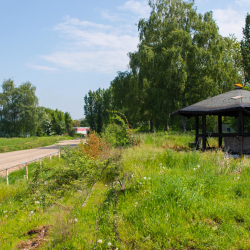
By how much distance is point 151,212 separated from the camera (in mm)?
3498

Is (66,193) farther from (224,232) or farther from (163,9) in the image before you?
(163,9)

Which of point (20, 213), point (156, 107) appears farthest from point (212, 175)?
point (156, 107)

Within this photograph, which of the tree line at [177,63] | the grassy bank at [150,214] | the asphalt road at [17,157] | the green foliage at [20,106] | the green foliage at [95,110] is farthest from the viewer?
the green foliage at [95,110]

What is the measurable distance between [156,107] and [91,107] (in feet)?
150

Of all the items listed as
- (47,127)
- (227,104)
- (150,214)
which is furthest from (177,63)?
(47,127)

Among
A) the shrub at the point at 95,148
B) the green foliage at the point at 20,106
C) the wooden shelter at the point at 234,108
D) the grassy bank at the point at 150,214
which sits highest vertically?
the green foliage at the point at 20,106

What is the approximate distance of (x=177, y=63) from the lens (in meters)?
22.3

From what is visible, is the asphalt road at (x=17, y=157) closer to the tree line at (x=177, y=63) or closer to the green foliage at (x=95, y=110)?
the tree line at (x=177, y=63)

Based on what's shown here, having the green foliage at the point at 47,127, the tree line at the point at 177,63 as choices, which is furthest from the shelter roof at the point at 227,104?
the green foliage at the point at 47,127

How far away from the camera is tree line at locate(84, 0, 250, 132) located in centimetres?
2242

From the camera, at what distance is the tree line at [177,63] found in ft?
73.6

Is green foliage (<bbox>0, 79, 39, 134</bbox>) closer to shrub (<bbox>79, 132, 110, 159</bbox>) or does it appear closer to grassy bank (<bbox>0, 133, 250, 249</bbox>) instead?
shrub (<bbox>79, 132, 110, 159</bbox>)

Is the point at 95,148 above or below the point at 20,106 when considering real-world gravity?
below

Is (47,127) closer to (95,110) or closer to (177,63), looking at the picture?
(95,110)
